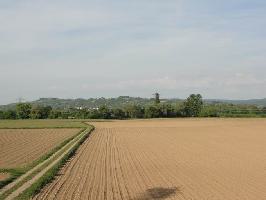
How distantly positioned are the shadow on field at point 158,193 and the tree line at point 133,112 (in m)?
102

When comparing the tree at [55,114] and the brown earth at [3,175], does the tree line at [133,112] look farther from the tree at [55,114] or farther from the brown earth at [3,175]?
the brown earth at [3,175]

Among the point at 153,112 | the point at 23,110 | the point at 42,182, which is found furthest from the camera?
the point at 153,112

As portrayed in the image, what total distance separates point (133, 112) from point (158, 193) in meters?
108

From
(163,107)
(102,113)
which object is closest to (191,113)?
(163,107)

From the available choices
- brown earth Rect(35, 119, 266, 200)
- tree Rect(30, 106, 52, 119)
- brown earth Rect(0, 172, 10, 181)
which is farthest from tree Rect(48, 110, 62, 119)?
brown earth Rect(0, 172, 10, 181)

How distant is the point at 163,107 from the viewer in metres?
124

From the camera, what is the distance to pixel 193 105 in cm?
13512

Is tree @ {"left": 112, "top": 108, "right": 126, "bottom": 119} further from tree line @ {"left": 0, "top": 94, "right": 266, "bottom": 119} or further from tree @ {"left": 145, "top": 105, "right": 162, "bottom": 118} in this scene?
tree @ {"left": 145, "top": 105, "right": 162, "bottom": 118}

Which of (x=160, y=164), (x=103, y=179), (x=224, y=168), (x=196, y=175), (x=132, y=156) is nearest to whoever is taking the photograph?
(x=103, y=179)

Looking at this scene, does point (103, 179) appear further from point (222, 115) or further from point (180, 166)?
point (222, 115)

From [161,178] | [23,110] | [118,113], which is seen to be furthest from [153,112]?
[161,178]

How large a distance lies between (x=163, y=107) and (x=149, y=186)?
108m

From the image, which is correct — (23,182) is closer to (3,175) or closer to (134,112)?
(3,175)

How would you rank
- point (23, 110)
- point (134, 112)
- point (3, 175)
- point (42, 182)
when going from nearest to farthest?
point (42, 182) < point (3, 175) < point (23, 110) < point (134, 112)
